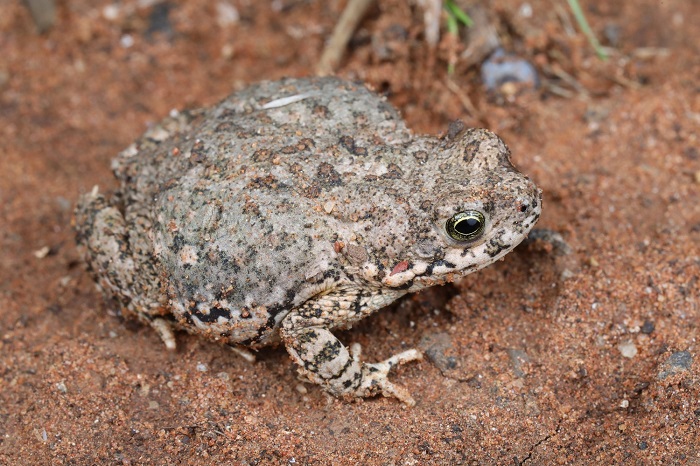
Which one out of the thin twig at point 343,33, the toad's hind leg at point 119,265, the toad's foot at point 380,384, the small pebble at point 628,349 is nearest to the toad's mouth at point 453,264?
the toad's foot at point 380,384

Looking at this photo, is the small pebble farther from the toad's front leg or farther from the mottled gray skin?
the toad's front leg

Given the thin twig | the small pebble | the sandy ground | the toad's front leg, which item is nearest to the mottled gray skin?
the toad's front leg

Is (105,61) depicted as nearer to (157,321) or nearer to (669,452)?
(157,321)

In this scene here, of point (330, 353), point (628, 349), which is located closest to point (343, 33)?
point (330, 353)

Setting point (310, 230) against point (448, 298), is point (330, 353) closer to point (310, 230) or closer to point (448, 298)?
point (310, 230)

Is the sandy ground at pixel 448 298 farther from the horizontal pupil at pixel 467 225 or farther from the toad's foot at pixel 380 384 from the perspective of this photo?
the horizontal pupil at pixel 467 225

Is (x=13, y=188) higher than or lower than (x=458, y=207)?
lower

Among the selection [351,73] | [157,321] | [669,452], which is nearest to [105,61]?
[351,73]
